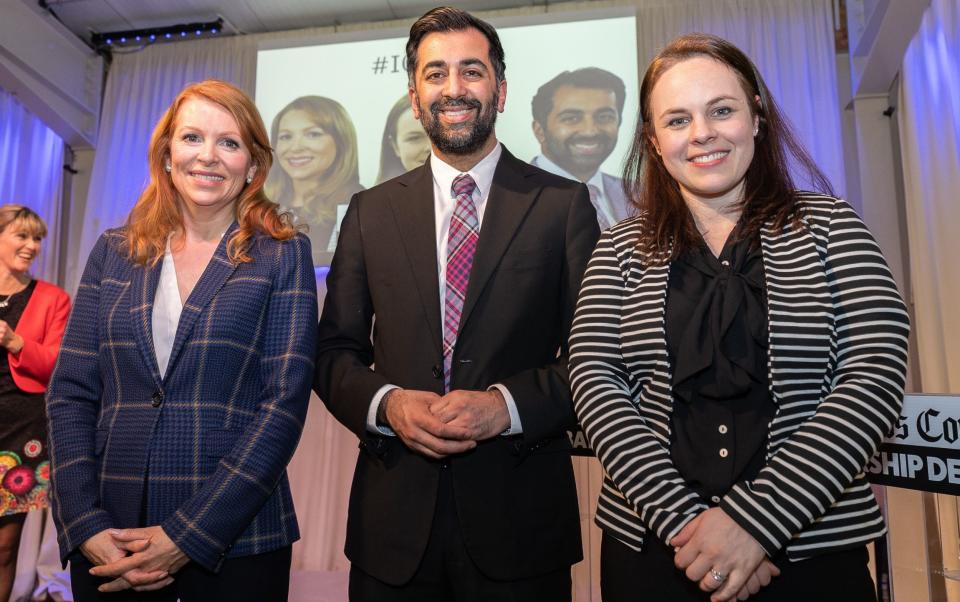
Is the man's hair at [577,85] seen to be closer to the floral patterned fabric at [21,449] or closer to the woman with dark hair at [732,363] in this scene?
the floral patterned fabric at [21,449]

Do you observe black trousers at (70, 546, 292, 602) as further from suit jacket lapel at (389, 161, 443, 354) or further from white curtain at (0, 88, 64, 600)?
white curtain at (0, 88, 64, 600)

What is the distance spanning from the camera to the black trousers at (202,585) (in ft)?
5.09

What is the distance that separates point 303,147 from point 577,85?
1.96m

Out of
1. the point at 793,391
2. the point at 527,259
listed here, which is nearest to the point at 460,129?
the point at 527,259

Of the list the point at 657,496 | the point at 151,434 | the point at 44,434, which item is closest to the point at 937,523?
the point at 657,496

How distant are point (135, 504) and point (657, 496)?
3.51 feet

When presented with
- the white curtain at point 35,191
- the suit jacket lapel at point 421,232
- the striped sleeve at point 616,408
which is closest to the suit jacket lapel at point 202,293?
the suit jacket lapel at point 421,232

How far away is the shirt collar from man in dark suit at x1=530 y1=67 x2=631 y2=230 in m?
2.90

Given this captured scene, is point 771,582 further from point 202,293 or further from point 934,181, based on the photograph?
point 934,181

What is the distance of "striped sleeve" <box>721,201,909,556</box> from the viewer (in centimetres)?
121

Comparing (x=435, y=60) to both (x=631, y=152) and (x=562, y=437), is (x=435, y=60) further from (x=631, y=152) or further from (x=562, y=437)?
(x=562, y=437)

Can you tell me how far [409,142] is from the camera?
5.18m

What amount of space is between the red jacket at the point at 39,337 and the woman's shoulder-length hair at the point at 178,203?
158 centimetres

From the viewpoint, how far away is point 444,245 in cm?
188
